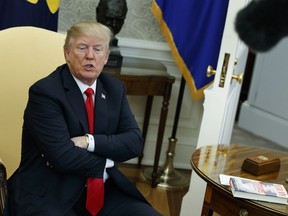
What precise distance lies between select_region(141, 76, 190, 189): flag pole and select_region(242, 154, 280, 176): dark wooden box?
4.64 ft

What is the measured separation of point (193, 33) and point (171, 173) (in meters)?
1.03

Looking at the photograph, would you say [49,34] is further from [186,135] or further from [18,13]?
[186,135]

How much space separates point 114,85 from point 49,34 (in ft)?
1.34

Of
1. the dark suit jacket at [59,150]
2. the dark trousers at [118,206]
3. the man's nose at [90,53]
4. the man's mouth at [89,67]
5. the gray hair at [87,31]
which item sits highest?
the gray hair at [87,31]

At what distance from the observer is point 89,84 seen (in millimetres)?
1820

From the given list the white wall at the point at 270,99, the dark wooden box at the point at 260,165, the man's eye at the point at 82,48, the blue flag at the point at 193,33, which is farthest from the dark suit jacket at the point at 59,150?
the white wall at the point at 270,99

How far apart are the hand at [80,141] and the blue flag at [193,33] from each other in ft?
4.65

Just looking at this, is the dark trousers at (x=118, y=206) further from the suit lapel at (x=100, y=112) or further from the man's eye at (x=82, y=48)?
the man's eye at (x=82, y=48)

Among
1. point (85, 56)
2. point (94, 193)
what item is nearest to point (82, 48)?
point (85, 56)

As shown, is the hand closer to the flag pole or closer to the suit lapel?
the suit lapel

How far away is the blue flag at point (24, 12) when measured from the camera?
2.42 meters

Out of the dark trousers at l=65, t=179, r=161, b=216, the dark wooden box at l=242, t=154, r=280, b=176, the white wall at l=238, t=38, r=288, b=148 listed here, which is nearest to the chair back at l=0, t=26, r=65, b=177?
the dark trousers at l=65, t=179, r=161, b=216

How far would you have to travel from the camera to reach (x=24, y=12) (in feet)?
8.05

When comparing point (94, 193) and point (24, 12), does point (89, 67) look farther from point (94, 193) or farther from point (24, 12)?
point (24, 12)
